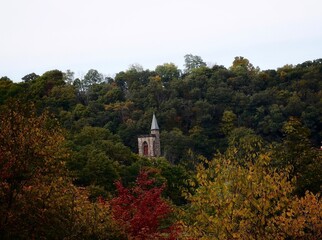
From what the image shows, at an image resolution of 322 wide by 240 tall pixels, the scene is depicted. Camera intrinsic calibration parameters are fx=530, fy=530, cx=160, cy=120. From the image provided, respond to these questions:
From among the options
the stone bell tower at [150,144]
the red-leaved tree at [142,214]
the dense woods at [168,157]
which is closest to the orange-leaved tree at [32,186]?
the dense woods at [168,157]

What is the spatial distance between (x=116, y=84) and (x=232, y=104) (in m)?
24.8

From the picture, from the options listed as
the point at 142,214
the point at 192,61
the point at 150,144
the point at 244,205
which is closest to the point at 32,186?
the point at 244,205

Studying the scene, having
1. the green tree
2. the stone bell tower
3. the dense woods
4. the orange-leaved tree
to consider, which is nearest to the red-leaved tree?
the dense woods

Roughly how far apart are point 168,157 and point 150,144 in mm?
3690

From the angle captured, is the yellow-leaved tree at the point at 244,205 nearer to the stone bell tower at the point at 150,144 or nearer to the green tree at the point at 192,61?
the stone bell tower at the point at 150,144

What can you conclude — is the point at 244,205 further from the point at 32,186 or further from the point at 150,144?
the point at 150,144

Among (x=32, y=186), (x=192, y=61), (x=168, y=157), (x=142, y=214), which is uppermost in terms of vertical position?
(x=192, y=61)

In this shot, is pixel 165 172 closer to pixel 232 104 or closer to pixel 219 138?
pixel 219 138

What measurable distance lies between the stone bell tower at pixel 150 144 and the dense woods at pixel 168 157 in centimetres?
142

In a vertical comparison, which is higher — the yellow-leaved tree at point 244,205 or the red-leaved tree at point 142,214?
the yellow-leaved tree at point 244,205

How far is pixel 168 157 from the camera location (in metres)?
77.9

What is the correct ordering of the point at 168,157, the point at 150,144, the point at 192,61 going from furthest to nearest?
the point at 192,61 → the point at 168,157 → the point at 150,144

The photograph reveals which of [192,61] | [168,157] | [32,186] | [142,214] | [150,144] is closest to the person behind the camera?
[32,186]

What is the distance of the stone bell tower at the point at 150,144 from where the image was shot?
250 ft
